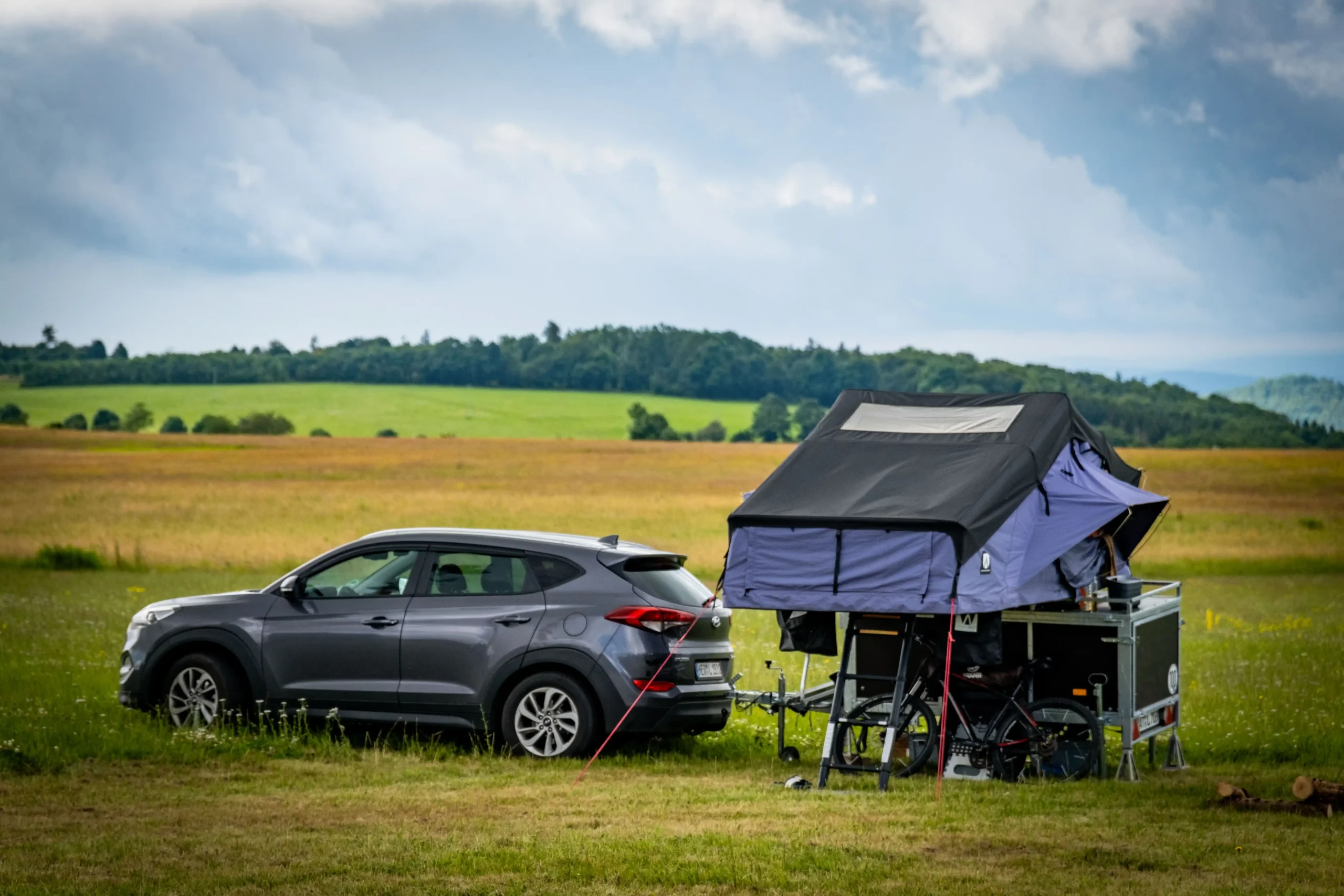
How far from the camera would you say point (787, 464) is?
12.1 meters

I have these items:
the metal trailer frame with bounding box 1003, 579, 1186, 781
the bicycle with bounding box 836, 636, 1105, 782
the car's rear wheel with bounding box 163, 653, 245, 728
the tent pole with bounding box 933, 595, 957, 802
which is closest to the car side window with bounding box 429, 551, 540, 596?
→ the car's rear wheel with bounding box 163, 653, 245, 728

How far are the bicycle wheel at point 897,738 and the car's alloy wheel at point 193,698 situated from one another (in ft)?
15.9

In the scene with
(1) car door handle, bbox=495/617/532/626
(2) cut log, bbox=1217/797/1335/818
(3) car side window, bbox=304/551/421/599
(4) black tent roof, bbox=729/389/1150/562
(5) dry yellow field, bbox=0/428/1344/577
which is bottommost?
(5) dry yellow field, bbox=0/428/1344/577

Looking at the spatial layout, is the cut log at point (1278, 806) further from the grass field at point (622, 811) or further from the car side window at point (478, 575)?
the car side window at point (478, 575)

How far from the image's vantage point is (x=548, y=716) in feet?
39.8

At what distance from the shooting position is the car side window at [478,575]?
1248 cm

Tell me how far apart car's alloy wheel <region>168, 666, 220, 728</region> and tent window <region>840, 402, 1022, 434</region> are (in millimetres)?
5236

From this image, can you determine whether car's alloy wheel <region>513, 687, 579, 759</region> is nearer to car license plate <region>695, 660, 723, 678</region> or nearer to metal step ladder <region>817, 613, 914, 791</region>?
car license plate <region>695, 660, 723, 678</region>

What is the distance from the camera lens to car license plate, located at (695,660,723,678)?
40.1 ft

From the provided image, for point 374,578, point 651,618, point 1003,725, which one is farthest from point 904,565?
point 374,578

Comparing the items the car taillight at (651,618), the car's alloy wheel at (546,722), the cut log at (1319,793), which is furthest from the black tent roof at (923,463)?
the cut log at (1319,793)

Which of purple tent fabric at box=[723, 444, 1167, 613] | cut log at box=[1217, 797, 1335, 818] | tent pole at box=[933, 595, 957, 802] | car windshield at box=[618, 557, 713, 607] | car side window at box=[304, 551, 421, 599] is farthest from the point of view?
car side window at box=[304, 551, 421, 599]

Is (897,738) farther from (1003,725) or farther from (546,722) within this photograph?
(546,722)

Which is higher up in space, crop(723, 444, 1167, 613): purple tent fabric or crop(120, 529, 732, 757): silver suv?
crop(723, 444, 1167, 613): purple tent fabric
